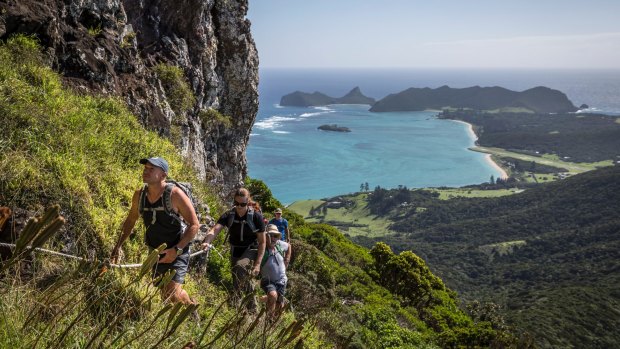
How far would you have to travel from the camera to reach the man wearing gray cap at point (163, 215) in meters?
4.00

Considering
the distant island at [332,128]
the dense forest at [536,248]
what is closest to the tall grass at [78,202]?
the dense forest at [536,248]

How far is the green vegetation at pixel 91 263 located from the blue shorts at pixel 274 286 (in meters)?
0.25

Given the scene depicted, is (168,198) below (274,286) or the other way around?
the other way around

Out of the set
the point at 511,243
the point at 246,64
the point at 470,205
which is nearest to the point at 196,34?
the point at 246,64

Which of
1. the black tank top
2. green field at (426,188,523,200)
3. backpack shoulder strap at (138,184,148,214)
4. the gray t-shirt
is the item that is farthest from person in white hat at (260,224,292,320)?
green field at (426,188,523,200)

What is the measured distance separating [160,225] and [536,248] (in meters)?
118

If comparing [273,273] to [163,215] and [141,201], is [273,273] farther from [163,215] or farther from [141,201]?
[141,201]

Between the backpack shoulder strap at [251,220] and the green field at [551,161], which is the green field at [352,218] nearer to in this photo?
the green field at [551,161]

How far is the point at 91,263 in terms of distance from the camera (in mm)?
2209

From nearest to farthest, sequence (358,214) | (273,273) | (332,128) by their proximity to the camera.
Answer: (273,273)
(358,214)
(332,128)

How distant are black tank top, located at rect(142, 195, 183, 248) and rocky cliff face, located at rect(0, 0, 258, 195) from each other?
6.47 metres

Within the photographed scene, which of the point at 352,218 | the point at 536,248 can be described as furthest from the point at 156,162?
the point at 352,218

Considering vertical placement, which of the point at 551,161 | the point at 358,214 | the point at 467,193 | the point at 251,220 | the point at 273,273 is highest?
the point at 251,220

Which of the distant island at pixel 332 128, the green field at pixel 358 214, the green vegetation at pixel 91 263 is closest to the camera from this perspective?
the green vegetation at pixel 91 263
